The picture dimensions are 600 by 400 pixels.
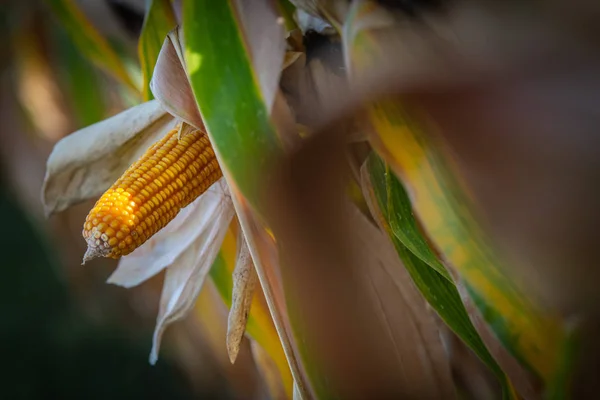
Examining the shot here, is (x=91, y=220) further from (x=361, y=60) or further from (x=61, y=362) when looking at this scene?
(x=61, y=362)

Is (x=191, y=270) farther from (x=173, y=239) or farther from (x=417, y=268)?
(x=417, y=268)

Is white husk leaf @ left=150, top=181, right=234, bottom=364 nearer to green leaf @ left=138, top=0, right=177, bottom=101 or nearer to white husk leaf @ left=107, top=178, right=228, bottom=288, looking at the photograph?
white husk leaf @ left=107, top=178, right=228, bottom=288

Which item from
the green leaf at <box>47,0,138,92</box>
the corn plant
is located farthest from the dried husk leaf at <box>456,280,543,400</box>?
the green leaf at <box>47,0,138,92</box>

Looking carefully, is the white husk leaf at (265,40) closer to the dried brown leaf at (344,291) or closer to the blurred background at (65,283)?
the dried brown leaf at (344,291)

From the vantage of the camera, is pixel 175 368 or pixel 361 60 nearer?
pixel 361 60

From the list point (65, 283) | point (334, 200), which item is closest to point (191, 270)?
point (334, 200)

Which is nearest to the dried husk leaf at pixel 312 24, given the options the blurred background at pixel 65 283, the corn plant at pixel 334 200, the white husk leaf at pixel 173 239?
the corn plant at pixel 334 200

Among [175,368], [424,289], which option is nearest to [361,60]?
[424,289]
